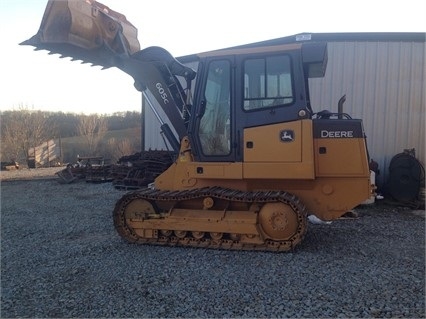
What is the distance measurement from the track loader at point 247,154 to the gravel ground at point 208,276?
40 cm

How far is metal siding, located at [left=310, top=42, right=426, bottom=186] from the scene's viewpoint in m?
10.9

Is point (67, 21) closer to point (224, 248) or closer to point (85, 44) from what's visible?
point (85, 44)

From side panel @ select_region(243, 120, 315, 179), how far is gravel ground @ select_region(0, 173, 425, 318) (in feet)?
4.10

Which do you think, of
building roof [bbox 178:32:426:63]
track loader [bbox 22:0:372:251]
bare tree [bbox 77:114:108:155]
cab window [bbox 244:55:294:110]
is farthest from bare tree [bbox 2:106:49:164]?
cab window [bbox 244:55:294:110]

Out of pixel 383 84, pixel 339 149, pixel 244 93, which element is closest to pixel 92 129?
pixel 383 84

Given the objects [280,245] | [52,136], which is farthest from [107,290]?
[52,136]

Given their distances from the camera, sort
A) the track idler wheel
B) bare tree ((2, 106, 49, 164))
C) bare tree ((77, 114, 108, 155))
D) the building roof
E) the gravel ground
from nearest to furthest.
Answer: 1. the gravel ground
2. the track idler wheel
3. the building roof
4. bare tree ((2, 106, 49, 164))
5. bare tree ((77, 114, 108, 155))

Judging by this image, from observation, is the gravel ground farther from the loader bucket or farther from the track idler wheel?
the loader bucket

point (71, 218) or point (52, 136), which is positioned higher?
point (52, 136)

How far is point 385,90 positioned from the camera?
11039 millimetres

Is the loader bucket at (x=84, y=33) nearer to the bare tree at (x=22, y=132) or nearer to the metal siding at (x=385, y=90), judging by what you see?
the metal siding at (x=385, y=90)

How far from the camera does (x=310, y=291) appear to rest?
13.6 ft

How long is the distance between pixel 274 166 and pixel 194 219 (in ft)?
5.03

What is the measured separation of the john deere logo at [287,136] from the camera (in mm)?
5633
